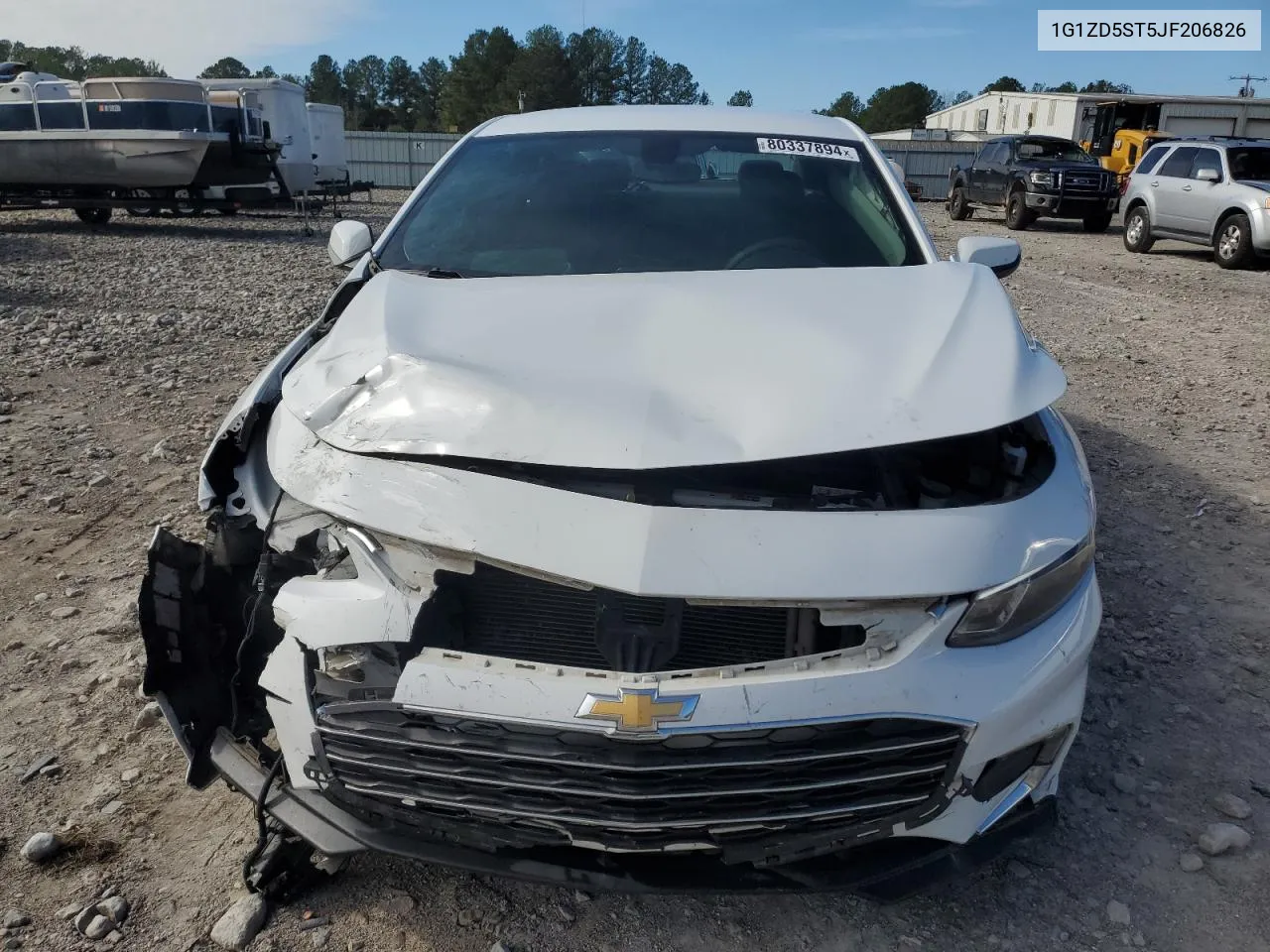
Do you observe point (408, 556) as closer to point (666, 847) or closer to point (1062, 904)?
point (666, 847)

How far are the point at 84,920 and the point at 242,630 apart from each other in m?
0.67

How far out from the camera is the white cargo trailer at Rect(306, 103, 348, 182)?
63.6 feet

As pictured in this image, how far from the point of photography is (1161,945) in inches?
80.5

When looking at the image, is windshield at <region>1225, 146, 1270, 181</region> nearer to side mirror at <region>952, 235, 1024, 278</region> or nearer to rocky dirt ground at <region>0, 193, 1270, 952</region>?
rocky dirt ground at <region>0, 193, 1270, 952</region>

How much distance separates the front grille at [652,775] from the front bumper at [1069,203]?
18481mm

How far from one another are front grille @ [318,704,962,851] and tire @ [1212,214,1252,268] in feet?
44.7

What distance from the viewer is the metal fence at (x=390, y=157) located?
103 ft

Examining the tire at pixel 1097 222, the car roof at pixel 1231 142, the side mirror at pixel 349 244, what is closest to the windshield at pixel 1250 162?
the car roof at pixel 1231 142

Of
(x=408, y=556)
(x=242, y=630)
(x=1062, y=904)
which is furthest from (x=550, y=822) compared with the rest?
(x=1062, y=904)

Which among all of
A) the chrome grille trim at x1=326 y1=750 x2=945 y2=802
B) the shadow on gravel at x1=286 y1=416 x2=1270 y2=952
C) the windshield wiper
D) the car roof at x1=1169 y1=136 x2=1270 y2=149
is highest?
the car roof at x1=1169 y1=136 x2=1270 y2=149

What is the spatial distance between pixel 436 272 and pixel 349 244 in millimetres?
658

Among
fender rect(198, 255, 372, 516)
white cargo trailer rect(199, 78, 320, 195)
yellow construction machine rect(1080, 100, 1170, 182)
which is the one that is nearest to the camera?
fender rect(198, 255, 372, 516)

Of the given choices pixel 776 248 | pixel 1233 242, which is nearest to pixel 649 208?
pixel 776 248

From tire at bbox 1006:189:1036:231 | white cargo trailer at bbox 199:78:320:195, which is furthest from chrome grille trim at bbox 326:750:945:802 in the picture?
tire at bbox 1006:189:1036:231
